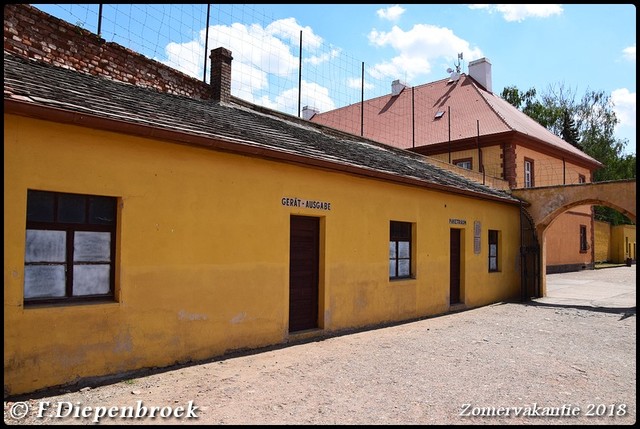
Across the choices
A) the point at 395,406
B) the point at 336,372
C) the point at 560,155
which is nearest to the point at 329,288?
the point at 336,372

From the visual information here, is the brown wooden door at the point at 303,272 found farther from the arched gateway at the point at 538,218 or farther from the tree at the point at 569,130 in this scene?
the tree at the point at 569,130

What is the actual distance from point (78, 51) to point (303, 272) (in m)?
5.95

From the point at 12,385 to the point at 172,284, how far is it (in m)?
2.11

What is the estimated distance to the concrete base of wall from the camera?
24.4m

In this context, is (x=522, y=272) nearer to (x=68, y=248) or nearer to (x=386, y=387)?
(x=386, y=387)

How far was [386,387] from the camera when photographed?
18.9 ft

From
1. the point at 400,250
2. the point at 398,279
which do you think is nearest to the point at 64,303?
the point at 398,279

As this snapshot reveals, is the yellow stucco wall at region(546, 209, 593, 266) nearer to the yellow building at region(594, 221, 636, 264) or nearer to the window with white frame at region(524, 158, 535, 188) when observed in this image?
the window with white frame at region(524, 158, 535, 188)

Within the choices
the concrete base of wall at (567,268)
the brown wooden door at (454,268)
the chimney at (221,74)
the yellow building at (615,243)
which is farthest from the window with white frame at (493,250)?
the yellow building at (615,243)

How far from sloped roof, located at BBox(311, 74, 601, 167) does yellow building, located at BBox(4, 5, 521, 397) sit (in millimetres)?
14159

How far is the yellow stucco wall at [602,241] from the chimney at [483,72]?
13051 millimetres

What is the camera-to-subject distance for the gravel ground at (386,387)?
4762mm

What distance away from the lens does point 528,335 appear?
9.34m

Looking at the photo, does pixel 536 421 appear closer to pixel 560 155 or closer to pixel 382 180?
pixel 382 180
